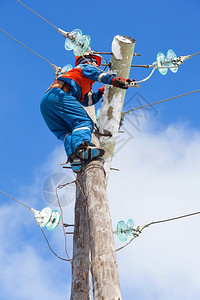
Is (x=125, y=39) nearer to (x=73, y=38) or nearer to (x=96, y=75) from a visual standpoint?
(x=73, y=38)

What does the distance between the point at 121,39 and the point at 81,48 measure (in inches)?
17.6

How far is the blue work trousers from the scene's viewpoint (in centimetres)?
328

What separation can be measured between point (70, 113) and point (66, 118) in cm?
6

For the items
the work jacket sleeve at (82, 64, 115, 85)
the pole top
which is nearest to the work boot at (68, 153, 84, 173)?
Result: the work jacket sleeve at (82, 64, 115, 85)

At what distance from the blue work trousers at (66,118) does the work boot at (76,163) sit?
46 millimetres

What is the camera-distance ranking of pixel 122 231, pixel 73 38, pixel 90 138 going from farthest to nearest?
1. pixel 122 231
2. pixel 73 38
3. pixel 90 138

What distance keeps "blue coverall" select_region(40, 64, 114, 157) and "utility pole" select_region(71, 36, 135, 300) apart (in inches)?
11.8

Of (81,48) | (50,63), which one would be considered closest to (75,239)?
(81,48)

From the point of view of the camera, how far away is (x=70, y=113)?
3434 mm

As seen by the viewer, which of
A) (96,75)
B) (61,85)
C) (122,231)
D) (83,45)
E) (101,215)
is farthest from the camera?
(122,231)

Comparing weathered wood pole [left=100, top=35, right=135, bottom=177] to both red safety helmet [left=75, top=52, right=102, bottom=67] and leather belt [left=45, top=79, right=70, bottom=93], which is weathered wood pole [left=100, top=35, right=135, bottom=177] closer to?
red safety helmet [left=75, top=52, right=102, bottom=67]

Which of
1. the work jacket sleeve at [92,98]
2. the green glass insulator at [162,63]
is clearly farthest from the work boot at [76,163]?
the green glass insulator at [162,63]

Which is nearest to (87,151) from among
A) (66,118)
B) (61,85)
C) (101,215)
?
(66,118)

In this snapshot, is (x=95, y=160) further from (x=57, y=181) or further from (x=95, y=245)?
(x=57, y=181)
